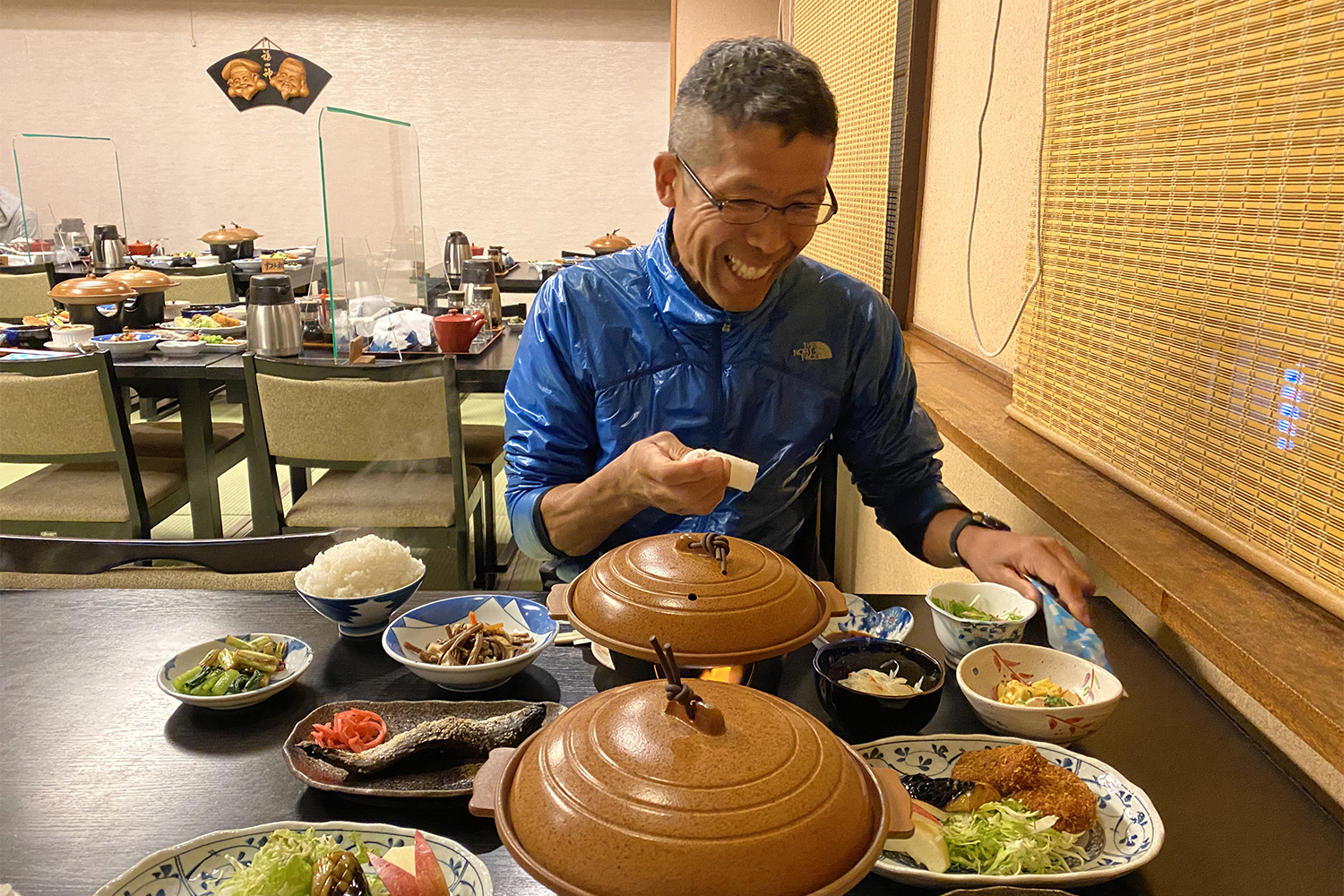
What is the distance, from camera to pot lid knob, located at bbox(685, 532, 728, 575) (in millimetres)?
978

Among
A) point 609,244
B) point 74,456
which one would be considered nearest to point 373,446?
point 74,456

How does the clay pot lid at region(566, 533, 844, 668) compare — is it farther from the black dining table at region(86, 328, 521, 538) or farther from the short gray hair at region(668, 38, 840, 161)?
the black dining table at region(86, 328, 521, 538)

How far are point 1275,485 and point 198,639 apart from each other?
61.5 inches

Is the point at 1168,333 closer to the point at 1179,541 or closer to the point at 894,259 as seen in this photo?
the point at 1179,541

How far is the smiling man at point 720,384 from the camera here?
1.56 meters

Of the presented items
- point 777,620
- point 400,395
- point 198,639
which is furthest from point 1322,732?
point 400,395

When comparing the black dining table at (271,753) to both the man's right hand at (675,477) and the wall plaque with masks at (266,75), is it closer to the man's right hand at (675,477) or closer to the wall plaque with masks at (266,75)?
the man's right hand at (675,477)

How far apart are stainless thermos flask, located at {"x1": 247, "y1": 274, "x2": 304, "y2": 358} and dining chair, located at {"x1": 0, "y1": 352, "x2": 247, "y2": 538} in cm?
58

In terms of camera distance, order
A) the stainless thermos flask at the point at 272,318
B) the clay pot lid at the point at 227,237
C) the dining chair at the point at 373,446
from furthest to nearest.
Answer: the clay pot lid at the point at 227,237 → the stainless thermos flask at the point at 272,318 → the dining chair at the point at 373,446

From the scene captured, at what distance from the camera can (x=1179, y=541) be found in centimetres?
134

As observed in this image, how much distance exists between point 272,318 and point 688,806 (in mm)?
3379

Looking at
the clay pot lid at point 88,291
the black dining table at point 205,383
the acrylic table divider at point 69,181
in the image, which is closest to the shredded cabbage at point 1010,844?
the black dining table at point 205,383

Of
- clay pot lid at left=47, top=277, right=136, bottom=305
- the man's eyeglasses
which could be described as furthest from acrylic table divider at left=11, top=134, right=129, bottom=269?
the man's eyeglasses

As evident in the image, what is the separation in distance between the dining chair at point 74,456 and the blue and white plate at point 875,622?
2.62 m
